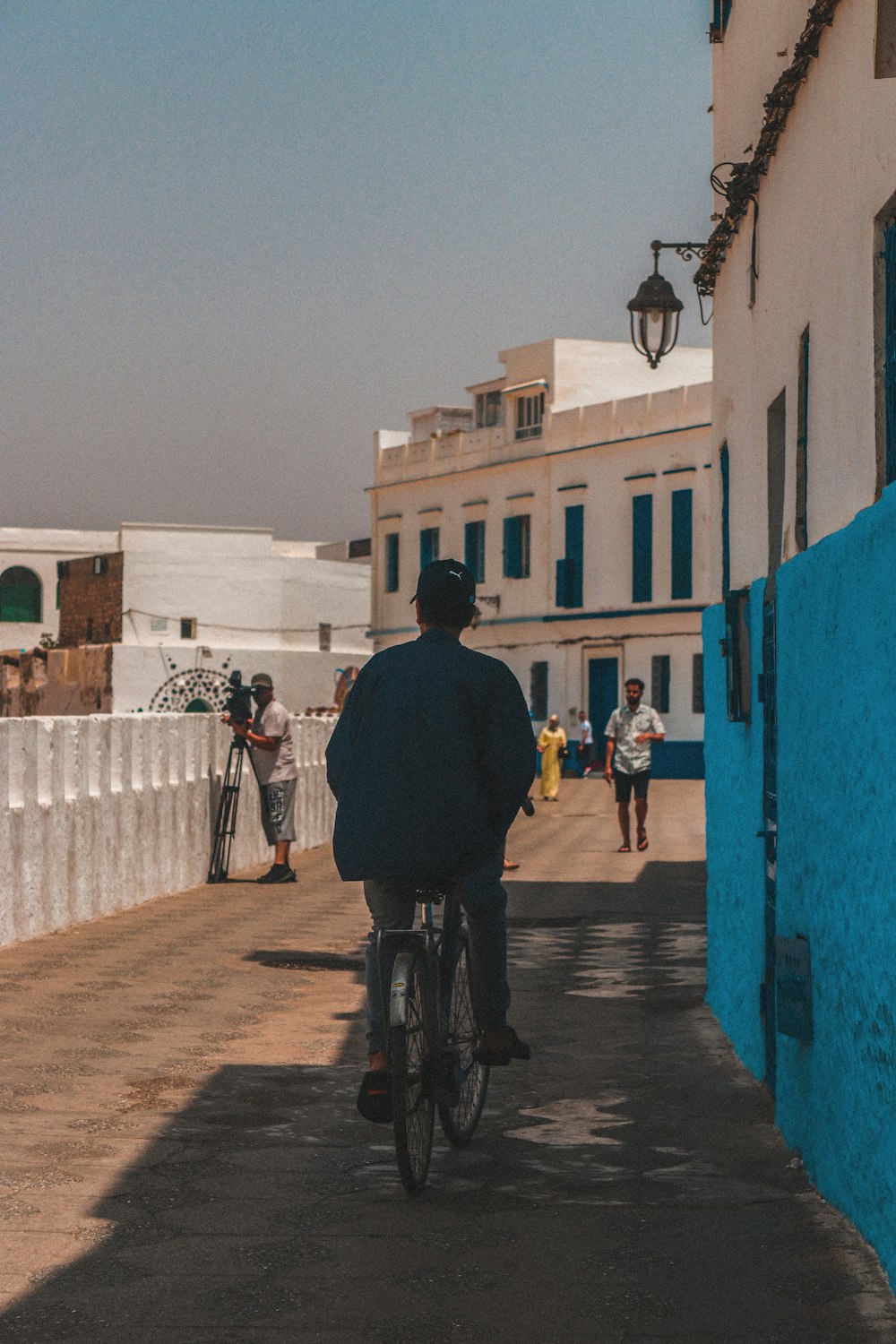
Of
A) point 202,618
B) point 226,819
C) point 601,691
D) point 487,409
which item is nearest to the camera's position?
point 226,819

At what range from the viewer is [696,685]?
4500cm

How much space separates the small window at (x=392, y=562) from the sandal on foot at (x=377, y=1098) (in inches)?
1966

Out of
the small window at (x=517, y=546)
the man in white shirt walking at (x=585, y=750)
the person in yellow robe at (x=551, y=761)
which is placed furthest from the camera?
the small window at (x=517, y=546)

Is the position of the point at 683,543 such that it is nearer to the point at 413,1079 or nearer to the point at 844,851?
the point at 413,1079

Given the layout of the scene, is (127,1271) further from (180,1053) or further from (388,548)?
(388,548)

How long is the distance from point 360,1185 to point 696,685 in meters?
39.7

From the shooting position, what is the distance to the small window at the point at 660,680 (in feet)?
151

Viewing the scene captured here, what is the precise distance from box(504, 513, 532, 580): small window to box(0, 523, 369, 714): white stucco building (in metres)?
14.0

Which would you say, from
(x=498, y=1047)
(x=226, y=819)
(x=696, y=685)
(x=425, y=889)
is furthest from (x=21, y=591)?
(x=425, y=889)

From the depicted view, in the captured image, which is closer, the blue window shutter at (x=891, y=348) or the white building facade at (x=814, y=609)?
the white building facade at (x=814, y=609)

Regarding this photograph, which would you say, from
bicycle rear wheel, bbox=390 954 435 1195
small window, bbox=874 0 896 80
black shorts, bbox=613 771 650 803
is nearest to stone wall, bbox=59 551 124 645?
black shorts, bbox=613 771 650 803

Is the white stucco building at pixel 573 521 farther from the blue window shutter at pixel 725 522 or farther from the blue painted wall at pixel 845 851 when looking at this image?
the blue painted wall at pixel 845 851

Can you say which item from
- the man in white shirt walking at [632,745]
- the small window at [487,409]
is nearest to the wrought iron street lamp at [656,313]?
the man in white shirt walking at [632,745]

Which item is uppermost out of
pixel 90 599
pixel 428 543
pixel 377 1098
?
pixel 428 543
